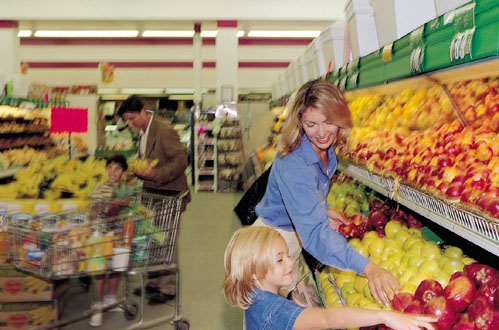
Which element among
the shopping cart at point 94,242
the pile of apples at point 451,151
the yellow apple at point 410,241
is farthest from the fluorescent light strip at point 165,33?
the yellow apple at point 410,241

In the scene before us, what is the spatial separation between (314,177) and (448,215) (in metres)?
0.54

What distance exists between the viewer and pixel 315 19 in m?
11.2

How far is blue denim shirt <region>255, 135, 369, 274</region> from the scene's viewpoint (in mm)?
1900

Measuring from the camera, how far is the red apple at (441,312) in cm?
169

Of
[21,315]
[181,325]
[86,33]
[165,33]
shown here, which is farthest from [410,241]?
[86,33]

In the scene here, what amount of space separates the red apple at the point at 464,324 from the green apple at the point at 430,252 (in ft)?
2.00

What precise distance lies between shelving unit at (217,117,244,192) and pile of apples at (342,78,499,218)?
807 centimetres

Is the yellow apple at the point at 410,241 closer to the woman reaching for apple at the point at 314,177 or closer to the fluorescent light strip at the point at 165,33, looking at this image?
the woman reaching for apple at the point at 314,177

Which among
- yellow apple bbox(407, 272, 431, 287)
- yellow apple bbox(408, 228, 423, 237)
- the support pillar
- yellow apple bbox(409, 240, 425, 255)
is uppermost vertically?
the support pillar

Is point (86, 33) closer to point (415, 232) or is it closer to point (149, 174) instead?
point (149, 174)

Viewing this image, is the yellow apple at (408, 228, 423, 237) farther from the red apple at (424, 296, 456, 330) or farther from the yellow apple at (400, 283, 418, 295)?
the red apple at (424, 296, 456, 330)

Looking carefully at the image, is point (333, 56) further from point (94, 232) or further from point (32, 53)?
point (32, 53)

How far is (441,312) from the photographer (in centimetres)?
170

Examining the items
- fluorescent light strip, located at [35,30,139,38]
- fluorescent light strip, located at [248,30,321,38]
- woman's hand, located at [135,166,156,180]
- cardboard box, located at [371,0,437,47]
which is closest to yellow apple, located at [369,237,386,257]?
cardboard box, located at [371,0,437,47]
